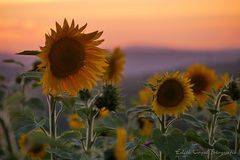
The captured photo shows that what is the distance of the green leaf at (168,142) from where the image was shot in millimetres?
2572

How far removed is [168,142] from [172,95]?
54 cm

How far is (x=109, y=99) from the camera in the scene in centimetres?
269

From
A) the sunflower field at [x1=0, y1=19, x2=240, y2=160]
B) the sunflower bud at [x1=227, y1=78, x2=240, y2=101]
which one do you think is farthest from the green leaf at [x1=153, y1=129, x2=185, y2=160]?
the sunflower bud at [x1=227, y1=78, x2=240, y2=101]

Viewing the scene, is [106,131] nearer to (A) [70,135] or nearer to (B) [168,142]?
(A) [70,135]

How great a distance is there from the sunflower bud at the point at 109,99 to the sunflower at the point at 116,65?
80 centimetres

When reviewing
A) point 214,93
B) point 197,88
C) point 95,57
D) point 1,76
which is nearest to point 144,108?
point 95,57

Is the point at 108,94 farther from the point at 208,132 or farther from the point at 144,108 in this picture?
the point at 208,132

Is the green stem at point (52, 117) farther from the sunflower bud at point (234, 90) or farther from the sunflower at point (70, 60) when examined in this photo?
the sunflower bud at point (234, 90)

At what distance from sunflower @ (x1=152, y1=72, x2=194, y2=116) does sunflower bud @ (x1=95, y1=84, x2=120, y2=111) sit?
242 millimetres

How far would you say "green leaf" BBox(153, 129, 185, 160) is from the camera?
2.57 metres

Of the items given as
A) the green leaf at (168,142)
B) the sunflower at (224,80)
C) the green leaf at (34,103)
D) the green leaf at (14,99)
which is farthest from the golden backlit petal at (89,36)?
the green leaf at (34,103)

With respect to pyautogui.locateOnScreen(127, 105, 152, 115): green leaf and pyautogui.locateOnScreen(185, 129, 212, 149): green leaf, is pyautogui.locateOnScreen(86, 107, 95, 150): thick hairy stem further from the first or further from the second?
pyautogui.locateOnScreen(185, 129, 212, 149): green leaf

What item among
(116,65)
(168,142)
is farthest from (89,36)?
(116,65)

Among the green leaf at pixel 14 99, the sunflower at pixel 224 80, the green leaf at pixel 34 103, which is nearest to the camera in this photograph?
the green leaf at pixel 14 99
